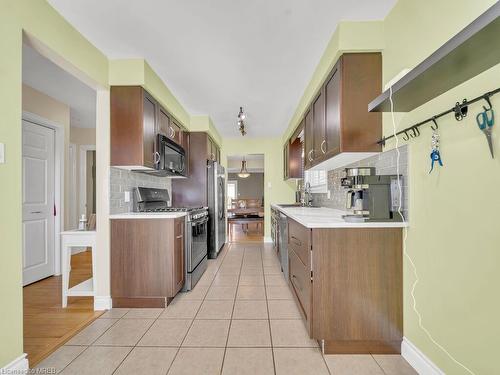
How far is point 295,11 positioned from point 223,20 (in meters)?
0.54

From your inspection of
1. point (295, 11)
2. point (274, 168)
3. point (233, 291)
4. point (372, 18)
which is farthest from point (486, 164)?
point (274, 168)

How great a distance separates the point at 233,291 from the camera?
8.81ft

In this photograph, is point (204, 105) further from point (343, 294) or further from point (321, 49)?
point (343, 294)

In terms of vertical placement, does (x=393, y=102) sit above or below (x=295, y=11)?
below

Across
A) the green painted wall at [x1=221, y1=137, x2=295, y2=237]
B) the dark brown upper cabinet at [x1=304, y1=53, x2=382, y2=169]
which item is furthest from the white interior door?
the dark brown upper cabinet at [x1=304, y1=53, x2=382, y2=169]

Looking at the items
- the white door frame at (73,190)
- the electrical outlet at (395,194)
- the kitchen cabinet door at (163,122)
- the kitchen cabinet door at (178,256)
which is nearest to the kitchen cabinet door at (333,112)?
the electrical outlet at (395,194)

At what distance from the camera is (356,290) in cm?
160

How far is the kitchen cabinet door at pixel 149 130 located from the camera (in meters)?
2.46

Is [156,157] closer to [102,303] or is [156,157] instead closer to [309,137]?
[102,303]

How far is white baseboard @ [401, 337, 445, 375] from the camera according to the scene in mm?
1374

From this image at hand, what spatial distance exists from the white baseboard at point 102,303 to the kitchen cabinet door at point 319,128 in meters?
2.48

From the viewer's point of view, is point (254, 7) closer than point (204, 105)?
Yes

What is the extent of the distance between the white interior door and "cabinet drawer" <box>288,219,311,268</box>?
10.4 feet

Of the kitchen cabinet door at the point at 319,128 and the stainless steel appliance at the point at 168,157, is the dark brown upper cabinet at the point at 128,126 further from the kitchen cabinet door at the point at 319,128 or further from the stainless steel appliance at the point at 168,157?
the kitchen cabinet door at the point at 319,128
